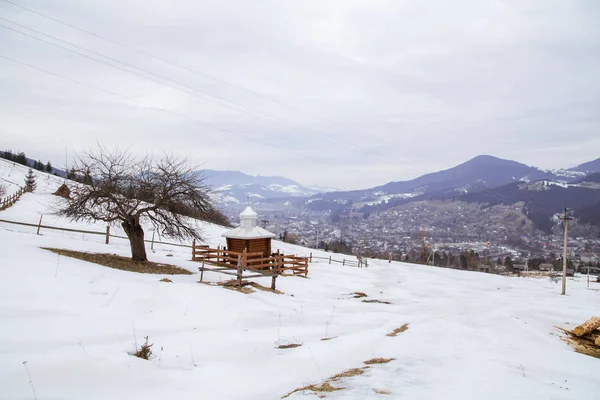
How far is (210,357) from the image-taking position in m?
7.71

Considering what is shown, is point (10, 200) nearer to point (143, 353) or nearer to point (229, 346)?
point (229, 346)

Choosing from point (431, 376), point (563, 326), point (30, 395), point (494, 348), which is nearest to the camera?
A: point (30, 395)

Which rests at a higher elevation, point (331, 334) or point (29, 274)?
point (29, 274)

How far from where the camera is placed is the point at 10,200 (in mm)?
40094

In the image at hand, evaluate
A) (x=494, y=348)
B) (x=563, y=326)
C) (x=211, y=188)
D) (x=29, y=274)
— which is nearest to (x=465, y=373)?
(x=494, y=348)

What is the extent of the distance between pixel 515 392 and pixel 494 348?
3990 millimetres

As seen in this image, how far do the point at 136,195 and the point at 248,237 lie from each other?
9.90m

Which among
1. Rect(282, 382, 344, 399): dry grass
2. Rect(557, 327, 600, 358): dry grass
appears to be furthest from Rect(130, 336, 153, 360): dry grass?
Rect(557, 327, 600, 358): dry grass

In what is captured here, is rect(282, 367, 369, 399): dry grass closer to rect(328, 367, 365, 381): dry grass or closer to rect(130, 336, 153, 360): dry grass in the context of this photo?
rect(328, 367, 365, 381): dry grass

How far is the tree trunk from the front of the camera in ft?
62.1

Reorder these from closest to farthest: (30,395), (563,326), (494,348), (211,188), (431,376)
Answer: (30,395) → (431,376) → (494,348) → (563,326) → (211,188)

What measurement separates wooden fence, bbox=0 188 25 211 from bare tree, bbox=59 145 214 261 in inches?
987

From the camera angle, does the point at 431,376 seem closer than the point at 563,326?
Yes

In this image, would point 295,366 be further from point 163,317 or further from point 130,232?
point 130,232
